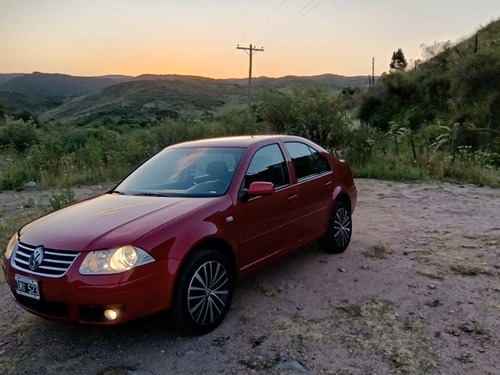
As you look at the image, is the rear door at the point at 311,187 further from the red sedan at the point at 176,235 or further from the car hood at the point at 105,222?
the car hood at the point at 105,222

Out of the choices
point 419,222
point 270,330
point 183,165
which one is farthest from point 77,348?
point 419,222

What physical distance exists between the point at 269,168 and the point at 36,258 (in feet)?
7.86

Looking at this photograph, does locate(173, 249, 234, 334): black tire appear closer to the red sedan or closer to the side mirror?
the red sedan

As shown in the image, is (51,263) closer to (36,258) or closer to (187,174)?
(36,258)

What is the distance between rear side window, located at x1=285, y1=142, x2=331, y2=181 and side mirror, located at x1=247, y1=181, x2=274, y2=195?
100cm

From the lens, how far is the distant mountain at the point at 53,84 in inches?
4207

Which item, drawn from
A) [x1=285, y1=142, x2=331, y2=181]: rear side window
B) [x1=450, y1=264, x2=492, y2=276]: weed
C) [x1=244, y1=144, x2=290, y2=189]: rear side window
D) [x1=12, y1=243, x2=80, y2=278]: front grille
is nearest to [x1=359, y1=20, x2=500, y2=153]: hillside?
[x1=285, y1=142, x2=331, y2=181]: rear side window

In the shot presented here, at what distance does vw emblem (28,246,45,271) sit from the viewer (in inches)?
137

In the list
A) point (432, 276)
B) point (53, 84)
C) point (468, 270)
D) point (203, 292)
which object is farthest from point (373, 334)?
point (53, 84)

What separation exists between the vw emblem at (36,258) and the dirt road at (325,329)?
747 mm

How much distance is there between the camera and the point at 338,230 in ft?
19.6

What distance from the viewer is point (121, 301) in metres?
3.32

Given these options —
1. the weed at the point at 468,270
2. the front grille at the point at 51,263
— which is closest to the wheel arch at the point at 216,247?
the front grille at the point at 51,263

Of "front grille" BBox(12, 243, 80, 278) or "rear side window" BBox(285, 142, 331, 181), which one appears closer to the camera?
"front grille" BBox(12, 243, 80, 278)
